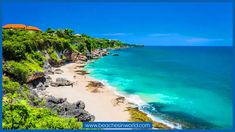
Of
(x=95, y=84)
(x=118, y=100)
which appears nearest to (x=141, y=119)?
(x=118, y=100)

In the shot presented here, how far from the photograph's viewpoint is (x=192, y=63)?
74.9ft

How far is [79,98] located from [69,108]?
4.70 feet

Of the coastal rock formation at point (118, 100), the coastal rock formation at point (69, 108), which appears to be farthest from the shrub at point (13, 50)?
the coastal rock formation at point (118, 100)

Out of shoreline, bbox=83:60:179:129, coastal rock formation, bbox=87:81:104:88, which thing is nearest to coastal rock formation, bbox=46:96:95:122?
shoreline, bbox=83:60:179:129

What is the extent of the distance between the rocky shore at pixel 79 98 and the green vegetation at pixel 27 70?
19.6 inches

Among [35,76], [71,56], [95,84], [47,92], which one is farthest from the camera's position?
[71,56]

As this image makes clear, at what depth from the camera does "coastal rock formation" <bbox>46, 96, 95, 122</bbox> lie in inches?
436

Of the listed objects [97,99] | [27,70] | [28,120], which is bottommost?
[28,120]

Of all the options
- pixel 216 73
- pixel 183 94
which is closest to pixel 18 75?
pixel 183 94

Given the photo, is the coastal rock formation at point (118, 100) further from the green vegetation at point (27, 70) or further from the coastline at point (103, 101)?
the green vegetation at point (27, 70)

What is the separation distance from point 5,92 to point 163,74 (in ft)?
45.7

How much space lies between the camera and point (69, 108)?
11.9 metres

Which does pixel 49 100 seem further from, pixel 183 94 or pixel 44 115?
pixel 183 94

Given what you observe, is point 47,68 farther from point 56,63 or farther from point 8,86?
point 8,86
